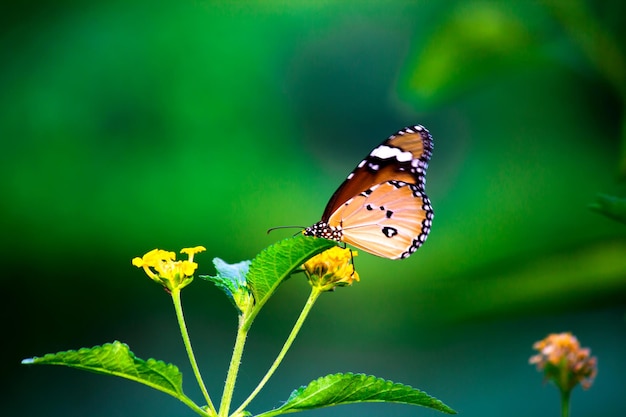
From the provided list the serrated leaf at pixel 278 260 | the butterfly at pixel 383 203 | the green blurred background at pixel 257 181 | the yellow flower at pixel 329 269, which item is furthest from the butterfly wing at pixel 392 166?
the green blurred background at pixel 257 181

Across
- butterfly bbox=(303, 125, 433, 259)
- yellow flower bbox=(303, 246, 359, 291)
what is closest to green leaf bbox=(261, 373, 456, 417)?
yellow flower bbox=(303, 246, 359, 291)

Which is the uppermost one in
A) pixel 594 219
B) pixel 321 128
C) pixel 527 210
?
pixel 321 128

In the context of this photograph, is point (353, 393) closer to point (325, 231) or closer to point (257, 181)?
point (325, 231)

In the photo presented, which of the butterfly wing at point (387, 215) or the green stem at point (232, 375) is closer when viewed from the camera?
the green stem at point (232, 375)

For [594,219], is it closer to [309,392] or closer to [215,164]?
[309,392]

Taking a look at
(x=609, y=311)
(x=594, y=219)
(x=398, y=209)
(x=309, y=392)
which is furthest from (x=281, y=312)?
(x=309, y=392)

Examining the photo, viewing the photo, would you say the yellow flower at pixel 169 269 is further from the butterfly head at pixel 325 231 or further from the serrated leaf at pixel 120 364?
the butterfly head at pixel 325 231

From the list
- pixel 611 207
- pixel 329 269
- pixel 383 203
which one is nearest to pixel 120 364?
pixel 329 269
